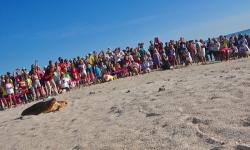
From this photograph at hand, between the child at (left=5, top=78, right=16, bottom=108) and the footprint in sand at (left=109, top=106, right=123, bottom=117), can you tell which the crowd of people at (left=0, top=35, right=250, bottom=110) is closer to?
the child at (left=5, top=78, right=16, bottom=108)

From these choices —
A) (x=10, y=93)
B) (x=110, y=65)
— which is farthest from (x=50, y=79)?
(x=110, y=65)

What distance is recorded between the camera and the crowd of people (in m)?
16.7

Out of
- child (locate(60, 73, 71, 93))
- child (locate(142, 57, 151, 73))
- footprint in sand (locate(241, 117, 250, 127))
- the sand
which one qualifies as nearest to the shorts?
child (locate(142, 57, 151, 73))

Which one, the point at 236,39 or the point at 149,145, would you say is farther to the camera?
the point at 236,39

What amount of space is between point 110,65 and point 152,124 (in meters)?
12.6

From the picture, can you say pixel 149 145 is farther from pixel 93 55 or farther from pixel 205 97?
pixel 93 55

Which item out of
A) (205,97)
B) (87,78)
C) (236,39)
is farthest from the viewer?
(236,39)

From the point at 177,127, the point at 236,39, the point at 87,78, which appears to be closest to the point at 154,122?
the point at 177,127

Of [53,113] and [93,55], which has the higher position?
[93,55]

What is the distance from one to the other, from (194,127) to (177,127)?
10.6 inches

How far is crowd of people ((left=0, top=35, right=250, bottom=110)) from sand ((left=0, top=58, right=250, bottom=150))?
703 cm

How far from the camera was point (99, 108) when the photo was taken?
30.2 ft

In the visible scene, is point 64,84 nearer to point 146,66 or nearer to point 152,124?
point 146,66

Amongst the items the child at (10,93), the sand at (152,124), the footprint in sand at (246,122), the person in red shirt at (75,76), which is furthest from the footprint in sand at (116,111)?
the person in red shirt at (75,76)
